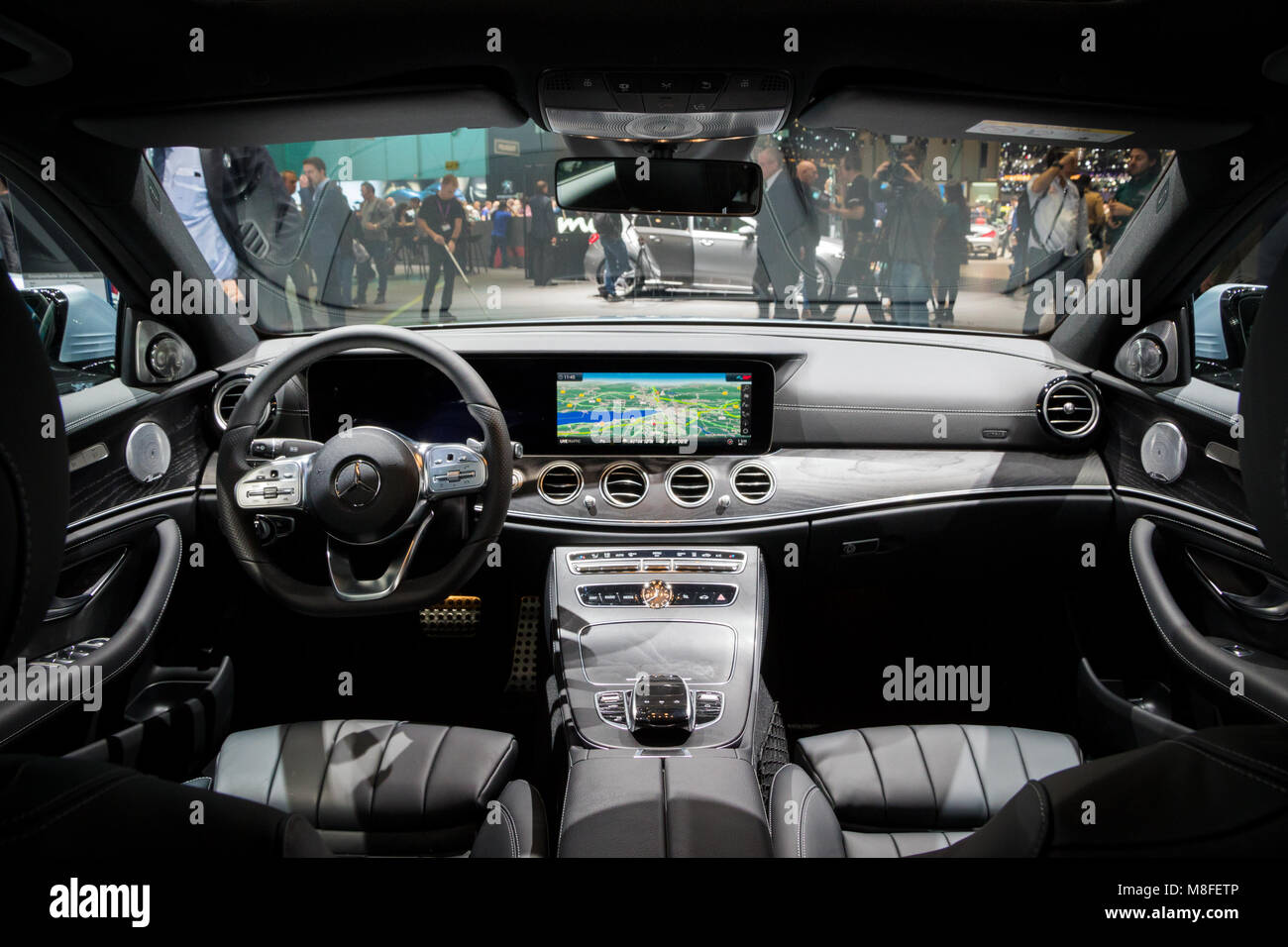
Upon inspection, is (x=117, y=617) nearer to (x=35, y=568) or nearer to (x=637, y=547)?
(x=637, y=547)

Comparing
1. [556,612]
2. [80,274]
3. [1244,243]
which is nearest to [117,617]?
[80,274]

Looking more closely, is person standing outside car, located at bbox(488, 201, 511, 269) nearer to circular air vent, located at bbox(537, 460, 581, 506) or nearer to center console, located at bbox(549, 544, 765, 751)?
circular air vent, located at bbox(537, 460, 581, 506)

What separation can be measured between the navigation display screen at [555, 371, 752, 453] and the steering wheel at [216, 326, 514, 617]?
62 centimetres

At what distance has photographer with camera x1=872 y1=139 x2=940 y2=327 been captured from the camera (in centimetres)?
429

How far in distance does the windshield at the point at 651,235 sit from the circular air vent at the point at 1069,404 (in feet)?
0.97

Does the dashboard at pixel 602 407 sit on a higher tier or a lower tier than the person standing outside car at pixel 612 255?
lower

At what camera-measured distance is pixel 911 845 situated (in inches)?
71.0

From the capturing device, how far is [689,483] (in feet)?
8.72

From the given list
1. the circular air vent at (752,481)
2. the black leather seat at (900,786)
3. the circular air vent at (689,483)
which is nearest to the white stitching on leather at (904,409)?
the circular air vent at (752,481)

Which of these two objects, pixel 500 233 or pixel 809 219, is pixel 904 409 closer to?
pixel 809 219

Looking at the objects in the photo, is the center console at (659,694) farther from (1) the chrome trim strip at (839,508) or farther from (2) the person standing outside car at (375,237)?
(2) the person standing outside car at (375,237)

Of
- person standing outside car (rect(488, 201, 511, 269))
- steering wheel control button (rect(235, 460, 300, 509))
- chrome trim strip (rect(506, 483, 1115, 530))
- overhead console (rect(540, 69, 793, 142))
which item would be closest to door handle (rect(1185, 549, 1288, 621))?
chrome trim strip (rect(506, 483, 1115, 530))

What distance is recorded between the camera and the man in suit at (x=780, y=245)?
11.1ft
